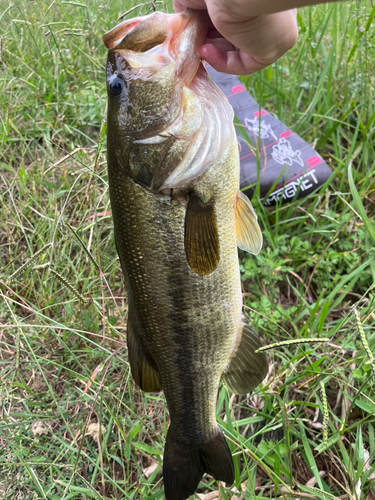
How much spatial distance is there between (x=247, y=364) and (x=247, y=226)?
626 millimetres

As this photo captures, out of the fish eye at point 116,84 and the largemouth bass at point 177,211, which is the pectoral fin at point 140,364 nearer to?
the largemouth bass at point 177,211

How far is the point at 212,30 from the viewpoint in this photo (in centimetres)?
160

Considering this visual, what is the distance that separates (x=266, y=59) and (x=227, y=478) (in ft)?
5.75

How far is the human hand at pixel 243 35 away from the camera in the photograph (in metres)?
1.26

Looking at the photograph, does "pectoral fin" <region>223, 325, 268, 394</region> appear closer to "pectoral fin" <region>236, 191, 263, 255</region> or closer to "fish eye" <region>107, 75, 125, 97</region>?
"pectoral fin" <region>236, 191, 263, 255</region>

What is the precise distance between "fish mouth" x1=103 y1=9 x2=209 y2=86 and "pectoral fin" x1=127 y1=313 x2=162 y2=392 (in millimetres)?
1007

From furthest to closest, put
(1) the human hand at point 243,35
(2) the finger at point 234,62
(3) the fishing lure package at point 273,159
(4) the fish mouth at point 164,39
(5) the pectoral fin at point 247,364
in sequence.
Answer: (3) the fishing lure package at point 273,159 → (5) the pectoral fin at point 247,364 → (2) the finger at point 234,62 → (4) the fish mouth at point 164,39 → (1) the human hand at point 243,35

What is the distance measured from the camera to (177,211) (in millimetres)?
1454

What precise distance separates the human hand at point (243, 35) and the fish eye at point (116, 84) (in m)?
0.33

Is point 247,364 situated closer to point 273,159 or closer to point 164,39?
point 164,39

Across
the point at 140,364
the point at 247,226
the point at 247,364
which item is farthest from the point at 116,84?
the point at 247,364

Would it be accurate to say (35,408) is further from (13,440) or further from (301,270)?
(301,270)

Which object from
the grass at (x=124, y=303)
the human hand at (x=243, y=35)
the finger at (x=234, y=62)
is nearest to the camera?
the human hand at (x=243, y=35)

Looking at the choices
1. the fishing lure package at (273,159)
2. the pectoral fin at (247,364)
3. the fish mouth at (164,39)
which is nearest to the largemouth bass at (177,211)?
the fish mouth at (164,39)
